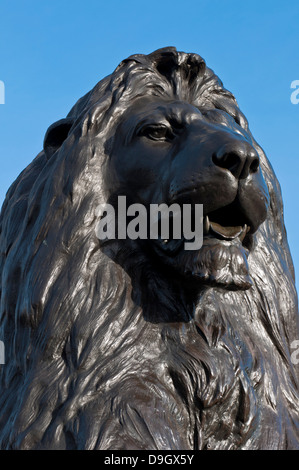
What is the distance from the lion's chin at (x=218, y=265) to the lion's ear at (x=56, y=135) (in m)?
0.96

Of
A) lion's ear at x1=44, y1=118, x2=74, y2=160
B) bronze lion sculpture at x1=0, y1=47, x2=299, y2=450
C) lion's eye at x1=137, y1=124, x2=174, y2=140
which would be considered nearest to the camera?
bronze lion sculpture at x1=0, y1=47, x2=299, y2=450

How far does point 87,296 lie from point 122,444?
64 cm

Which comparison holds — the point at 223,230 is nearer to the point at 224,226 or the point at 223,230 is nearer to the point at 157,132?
the point at 224,226

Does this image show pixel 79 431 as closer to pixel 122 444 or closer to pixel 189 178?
pixel 122 444

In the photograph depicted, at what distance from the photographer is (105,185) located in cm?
376

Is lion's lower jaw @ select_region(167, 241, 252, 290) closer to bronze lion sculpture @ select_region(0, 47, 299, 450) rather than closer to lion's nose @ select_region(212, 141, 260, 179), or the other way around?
bronze lion sculpture @ select_region(0, 47, 299, 450)

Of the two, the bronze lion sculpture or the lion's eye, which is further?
the lion's eye

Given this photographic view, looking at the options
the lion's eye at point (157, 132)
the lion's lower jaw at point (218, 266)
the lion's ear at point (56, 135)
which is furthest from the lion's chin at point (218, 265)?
the lion's ear at point (56, 135)

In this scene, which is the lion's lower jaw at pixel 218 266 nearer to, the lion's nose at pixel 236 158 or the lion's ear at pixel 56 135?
the lion's nose at pixel 236 158

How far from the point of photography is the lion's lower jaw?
341 centimetres

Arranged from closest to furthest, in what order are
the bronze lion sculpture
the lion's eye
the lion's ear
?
the bronze lion sculpture, the lion's eye, the lion's ear

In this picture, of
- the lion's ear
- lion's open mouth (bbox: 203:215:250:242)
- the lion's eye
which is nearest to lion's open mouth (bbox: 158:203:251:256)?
lion's open mouth (bbox: 203:215:250:242)

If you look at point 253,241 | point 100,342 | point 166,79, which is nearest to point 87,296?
point 100,342

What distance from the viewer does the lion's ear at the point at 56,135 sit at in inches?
160
